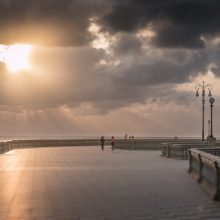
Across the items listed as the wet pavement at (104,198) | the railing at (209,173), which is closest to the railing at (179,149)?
the railing at (209,173)

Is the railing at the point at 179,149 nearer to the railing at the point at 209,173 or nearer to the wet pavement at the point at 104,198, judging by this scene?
the railing at the point at 209,173

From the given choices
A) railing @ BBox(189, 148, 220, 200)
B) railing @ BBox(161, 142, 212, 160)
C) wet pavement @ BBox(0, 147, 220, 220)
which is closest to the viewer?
wet pavement @ BBox(0, 147, 220, 220)

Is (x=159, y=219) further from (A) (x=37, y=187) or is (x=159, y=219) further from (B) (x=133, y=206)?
(A) (x=37, y=187)

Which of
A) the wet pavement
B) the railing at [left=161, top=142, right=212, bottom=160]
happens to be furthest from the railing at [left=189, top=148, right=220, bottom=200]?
the railing at [left=161, top=142, right=212, bottom=160]

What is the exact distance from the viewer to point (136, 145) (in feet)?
227

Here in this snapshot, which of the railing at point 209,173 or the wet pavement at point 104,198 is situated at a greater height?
the railing at point 209,173

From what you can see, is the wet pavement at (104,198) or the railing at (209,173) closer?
the wet pavement at (104,198)

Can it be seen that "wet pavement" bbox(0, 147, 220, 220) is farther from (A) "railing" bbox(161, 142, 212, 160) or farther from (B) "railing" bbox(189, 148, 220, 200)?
(A) "railing" bbox(161, 142, 212, 160)

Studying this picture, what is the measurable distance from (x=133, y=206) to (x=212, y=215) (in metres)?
2.32

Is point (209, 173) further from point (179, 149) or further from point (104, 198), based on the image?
point (179, 149)

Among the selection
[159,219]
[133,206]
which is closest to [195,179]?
[133,206]

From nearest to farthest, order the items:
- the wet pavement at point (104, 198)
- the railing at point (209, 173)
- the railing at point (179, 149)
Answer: the wet pavement at point (104, 198) < the railing at point (209, 173) < the railing at point (179, 149)

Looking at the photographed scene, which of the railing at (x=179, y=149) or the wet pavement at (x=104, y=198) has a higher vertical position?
the railing at (x=179, y=149)

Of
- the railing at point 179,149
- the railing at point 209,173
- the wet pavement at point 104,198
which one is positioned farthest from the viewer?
the railing at point 179,149
